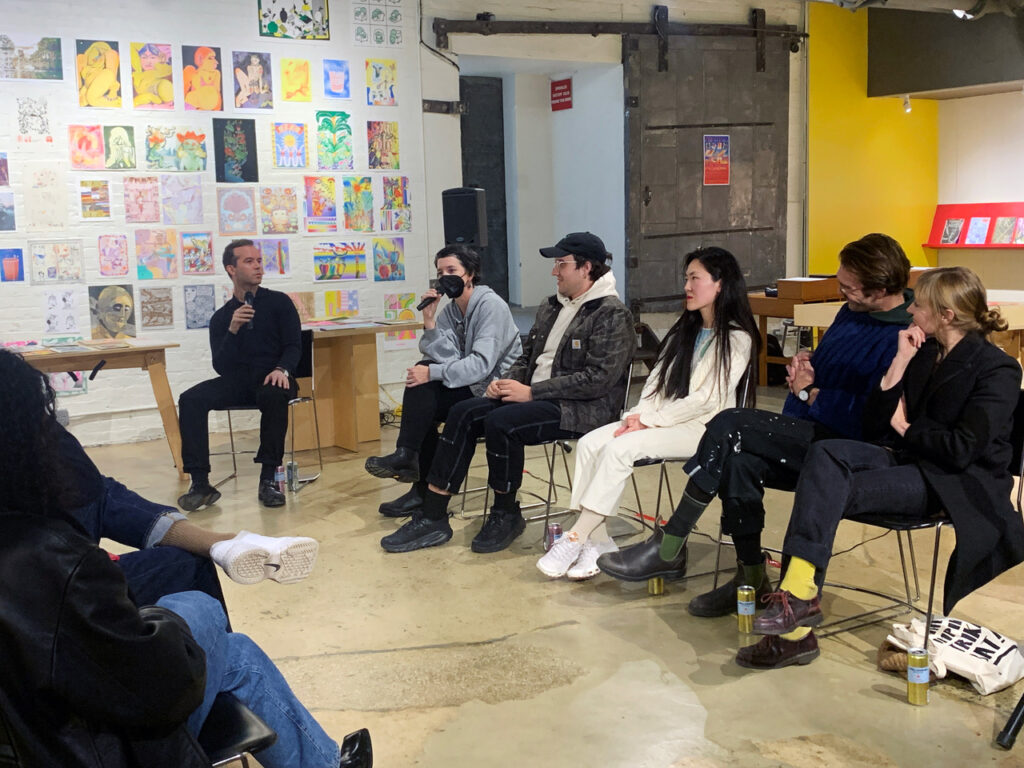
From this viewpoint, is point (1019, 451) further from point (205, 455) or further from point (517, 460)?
point (205, 455)

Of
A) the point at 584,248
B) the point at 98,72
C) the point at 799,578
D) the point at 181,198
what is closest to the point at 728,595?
Result: the point at 799,578

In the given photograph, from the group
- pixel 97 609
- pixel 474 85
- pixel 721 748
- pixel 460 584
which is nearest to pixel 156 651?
pixel 97 609

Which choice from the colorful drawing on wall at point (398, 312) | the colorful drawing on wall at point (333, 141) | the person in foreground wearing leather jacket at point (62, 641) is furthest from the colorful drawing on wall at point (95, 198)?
the person in foreground wearing leather jacket at point (62, 641)

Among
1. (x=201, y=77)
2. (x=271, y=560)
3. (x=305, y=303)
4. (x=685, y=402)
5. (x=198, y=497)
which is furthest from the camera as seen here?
(x=305, y=303)

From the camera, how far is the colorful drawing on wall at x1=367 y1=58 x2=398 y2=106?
7.27 metres

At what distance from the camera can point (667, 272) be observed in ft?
28.3

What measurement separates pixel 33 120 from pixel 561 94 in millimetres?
4288

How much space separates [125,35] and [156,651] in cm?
572

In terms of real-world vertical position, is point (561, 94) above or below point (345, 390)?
above

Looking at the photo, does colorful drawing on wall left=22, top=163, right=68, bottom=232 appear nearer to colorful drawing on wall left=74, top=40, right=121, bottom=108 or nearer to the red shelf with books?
colorful drawing on wall left=74, top=40, right=121, bottom=108

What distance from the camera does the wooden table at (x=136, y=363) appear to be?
17.8 ft

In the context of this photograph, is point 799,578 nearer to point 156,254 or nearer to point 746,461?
point 746,461

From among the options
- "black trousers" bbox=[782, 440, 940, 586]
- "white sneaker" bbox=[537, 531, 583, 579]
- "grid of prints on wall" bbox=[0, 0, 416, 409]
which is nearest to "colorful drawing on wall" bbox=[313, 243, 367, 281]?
"grid of prints on wall" bbox=[0, 0, 416, 409]

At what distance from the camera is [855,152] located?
9.46 metres
